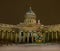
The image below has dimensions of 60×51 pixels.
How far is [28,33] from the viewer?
1.42 m

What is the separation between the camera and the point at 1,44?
1361 millimetres

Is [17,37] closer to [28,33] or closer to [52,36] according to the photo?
[28,33]

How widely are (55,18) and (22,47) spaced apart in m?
0.38

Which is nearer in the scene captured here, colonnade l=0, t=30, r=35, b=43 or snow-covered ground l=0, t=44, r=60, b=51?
snow-covered ground l=0, t=44, r=60, b=51

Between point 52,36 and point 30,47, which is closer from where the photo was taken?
point 30,47

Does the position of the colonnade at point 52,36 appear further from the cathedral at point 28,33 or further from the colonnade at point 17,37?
the colonnade at point 17,37

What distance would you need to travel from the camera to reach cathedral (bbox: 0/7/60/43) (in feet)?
4.63

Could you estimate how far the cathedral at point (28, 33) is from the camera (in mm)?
1412

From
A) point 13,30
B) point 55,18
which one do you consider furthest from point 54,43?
point 13,30

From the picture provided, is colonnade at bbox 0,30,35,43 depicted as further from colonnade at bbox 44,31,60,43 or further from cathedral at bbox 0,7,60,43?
colonnade at bbox 44,31,60,43

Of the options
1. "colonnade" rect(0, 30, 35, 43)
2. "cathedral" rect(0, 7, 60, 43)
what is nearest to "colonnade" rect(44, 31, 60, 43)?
"cathedral" rect(0, 7, 60, 43)

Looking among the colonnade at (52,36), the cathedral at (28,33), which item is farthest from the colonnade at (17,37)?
the colonnade at (52,36)

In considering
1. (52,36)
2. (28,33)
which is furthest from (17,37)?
(52,36)

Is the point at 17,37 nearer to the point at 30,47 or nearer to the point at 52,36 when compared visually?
the point at 30,47
